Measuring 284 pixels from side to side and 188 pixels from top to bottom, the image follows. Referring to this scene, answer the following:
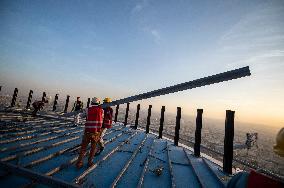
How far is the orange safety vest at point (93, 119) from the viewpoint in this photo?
6.16 meters

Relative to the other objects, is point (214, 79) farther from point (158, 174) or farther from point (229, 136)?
point (229, 136)

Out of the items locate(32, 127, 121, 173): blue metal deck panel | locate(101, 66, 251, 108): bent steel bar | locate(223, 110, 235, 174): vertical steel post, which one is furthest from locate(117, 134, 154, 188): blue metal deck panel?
locate(223, 110, 235, 174): vertical steel post

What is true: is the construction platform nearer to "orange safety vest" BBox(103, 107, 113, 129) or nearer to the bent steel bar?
"orange safety vest" BBox(103, 107, 113, 129)

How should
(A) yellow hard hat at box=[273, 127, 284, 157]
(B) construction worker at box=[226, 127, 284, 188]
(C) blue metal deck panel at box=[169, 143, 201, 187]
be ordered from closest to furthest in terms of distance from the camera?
(B) construction worker at box=[226, 127, 284, 188]
(A) yellow hard hat at box=[273, 127, 284, 157]
(C) blue metal deck panel at box=[169, 143, 201, 187]

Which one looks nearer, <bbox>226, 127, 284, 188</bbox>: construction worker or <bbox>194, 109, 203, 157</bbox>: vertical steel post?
<bbox>226, 127, 284, 188</bbox>: construction worker

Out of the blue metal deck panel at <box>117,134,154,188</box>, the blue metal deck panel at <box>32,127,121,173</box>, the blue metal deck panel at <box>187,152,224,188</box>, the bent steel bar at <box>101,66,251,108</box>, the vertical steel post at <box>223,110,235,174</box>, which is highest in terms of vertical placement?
the bent steel bar at <box>101,66,251,108</box>

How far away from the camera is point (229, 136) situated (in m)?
7.55

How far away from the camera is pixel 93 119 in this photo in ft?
20.4

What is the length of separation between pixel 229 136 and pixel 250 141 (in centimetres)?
1584

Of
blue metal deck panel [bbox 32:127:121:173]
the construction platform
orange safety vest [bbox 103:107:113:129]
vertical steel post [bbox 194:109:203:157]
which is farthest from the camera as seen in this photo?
vertical steel post [bbox 194:109:203:157]

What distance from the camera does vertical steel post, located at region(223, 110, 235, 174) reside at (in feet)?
24.0

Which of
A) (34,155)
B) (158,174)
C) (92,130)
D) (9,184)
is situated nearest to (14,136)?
(34,155)

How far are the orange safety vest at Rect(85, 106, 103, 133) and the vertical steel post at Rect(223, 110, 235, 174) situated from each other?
4.82 metres

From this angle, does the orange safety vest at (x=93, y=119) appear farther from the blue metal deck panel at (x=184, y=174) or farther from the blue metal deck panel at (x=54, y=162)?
the blue metal deck panel at (x=184, y=174)
